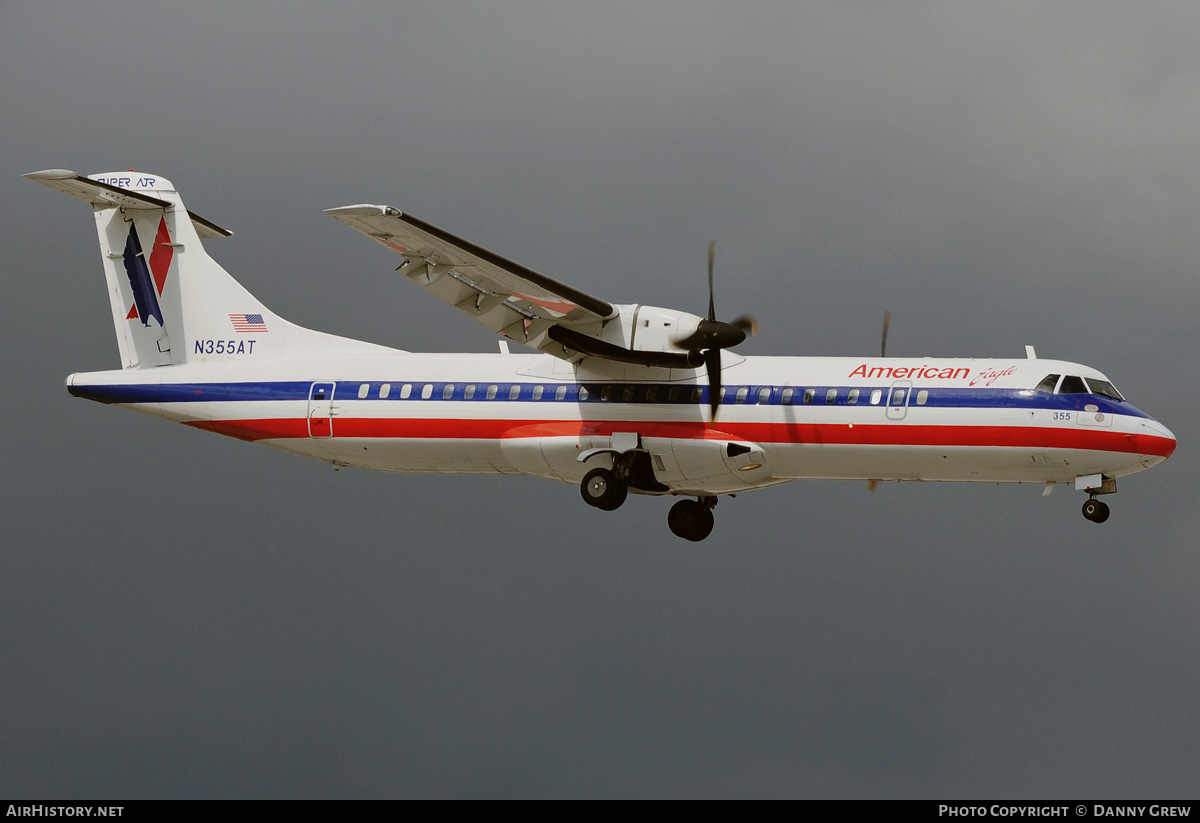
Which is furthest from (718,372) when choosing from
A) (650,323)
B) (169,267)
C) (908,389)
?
(169,267)

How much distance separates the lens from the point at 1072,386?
24.3 metres

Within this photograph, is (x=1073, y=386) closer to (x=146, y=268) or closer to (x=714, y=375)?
(x=714, y=375)

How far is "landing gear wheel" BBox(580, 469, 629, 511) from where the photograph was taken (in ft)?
84.5

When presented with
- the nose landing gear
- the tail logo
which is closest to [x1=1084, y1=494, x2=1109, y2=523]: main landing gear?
the nose landing gear

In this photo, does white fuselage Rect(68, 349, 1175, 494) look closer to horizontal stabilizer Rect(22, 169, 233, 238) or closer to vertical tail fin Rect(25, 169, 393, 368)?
vertical tail fin Rect(25, 169, 393, 368)

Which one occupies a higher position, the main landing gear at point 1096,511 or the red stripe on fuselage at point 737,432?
Result: the red stripe on fuselage at point 737,432

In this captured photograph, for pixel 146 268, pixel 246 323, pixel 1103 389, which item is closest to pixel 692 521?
pixel 1103 389

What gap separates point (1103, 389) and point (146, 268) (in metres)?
17.4

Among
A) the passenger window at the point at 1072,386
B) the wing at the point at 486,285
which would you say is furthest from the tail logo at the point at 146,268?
the passenger window at the point at 1072,386

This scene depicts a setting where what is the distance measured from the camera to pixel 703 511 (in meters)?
28.4

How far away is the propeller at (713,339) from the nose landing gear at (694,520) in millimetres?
3229

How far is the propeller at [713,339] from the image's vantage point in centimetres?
2455

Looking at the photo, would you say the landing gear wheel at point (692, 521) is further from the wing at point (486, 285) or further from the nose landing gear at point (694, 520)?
the wing at point (486, 285)

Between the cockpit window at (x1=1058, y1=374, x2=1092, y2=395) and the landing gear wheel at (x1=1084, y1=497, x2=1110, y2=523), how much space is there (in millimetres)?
1701
